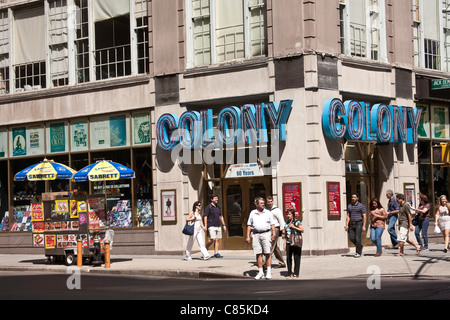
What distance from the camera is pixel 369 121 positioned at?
931 inches

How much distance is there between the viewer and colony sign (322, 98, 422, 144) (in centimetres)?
2222

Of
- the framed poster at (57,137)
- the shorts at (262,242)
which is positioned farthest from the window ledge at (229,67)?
the shorts at (262,242)

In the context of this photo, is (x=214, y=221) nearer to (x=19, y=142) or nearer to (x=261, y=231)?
(x=261, y=231)

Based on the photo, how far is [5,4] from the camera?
3006 centimetres

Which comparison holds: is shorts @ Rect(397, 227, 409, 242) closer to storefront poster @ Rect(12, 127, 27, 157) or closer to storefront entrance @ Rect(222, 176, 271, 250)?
storefront entrance @ Rect(222, 176, 271, 250)

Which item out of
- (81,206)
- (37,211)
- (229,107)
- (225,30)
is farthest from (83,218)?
(225,30)

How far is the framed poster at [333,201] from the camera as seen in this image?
22375mm

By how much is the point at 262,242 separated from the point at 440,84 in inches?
451

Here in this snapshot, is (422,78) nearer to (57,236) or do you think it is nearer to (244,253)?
(244,253)

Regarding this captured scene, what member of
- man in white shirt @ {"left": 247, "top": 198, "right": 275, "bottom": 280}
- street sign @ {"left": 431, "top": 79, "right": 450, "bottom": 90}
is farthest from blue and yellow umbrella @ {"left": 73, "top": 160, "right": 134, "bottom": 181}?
street sign @ {"left": 431, "top": 79, "right": 450, "bottom": 90}

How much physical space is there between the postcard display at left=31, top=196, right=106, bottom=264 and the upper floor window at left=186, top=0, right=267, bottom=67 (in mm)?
6172

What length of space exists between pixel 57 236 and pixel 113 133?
5.44 m
